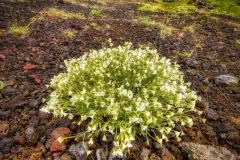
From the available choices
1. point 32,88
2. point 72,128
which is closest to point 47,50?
point 32,88

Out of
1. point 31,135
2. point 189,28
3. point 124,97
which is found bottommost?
point 189,28

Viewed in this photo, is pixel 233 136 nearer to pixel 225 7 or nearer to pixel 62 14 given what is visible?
pixel 62 14

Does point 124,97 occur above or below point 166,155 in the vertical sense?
above

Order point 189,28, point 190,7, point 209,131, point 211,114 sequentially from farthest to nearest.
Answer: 1. point 190,7
2. point 189,28
3. point 211,114
4. point 209,131

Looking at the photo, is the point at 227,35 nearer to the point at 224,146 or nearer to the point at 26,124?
the point at 224,146

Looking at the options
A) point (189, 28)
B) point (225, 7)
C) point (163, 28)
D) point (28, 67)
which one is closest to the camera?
point (28, 67)

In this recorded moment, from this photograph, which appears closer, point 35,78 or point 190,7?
point 35,78

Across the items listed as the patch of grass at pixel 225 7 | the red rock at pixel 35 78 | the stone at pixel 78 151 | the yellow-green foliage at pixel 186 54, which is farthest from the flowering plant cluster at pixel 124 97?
the patch of grass at pixel 225 7

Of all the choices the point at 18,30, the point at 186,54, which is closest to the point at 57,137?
the point at 18,30
